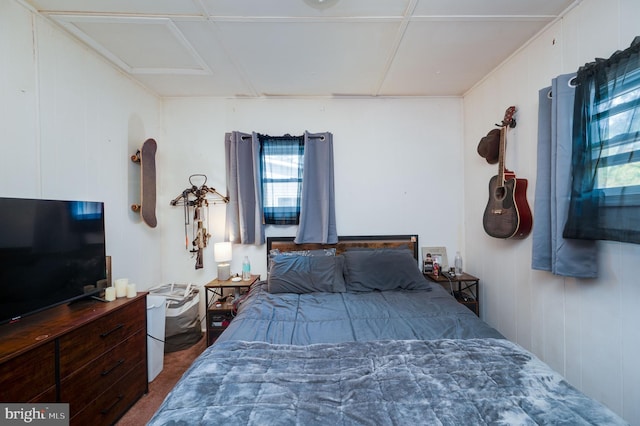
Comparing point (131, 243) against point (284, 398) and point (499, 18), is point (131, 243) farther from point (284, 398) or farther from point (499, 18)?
point (499, 18)

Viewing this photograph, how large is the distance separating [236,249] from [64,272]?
1.45m

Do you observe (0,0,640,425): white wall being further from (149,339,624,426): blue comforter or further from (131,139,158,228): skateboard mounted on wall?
(149,339,624,426): blue comforter

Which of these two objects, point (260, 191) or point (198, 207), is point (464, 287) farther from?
point (198, 207)

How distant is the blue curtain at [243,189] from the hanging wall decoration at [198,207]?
17 centimetres

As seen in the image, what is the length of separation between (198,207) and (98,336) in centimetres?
147

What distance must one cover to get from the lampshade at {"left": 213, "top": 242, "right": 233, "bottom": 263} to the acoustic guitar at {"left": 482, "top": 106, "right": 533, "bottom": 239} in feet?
8.13

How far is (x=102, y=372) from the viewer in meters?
1.48

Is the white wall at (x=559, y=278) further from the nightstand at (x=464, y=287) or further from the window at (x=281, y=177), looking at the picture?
the window at (x=281, y=177)

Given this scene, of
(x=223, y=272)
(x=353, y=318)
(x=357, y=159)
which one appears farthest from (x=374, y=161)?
(x=223, y=272)

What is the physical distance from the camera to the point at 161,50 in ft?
6.46

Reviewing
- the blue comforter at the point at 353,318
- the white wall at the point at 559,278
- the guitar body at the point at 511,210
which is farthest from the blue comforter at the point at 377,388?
the guitar body at the point at 511,210

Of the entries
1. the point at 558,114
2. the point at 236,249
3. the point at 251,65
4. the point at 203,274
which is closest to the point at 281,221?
the point at 236,249
